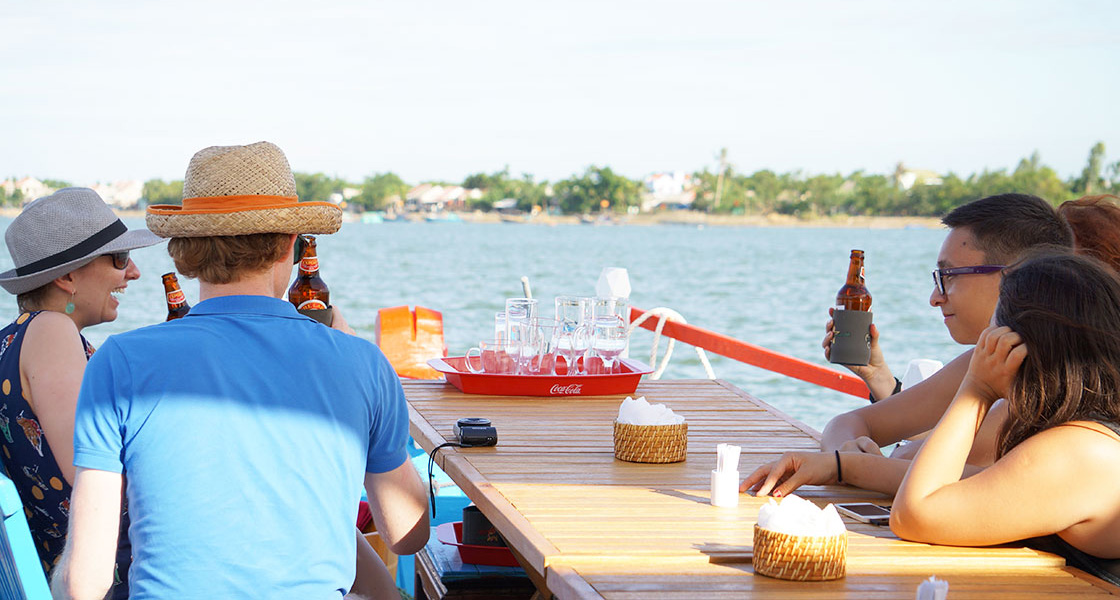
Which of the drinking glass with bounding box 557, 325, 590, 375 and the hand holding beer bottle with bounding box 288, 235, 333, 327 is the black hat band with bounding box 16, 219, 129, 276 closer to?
the hand holding beer bottle with bounding box 288, 235, 333, 327

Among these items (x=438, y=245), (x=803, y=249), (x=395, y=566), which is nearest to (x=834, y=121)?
(x=803, y=249)

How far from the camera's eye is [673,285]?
1572 inches

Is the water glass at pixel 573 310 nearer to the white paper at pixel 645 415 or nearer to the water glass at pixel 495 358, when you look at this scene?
the water glass at pixel 495 358

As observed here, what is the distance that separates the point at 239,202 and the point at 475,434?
962 millimetres

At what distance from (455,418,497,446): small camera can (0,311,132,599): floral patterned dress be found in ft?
2.52

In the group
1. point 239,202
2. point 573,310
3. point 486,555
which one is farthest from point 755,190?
point 239,202

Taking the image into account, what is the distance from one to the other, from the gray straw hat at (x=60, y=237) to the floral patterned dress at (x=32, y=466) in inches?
5.2

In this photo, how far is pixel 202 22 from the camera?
4897cm

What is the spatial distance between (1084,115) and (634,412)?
222ft

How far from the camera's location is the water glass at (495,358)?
3391mm

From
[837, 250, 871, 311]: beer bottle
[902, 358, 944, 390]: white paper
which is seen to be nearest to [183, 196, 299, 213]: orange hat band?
[837, 250, 871, 311]: beer bottle

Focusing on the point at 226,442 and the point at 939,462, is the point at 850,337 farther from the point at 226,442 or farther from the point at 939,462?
the point at 226,442

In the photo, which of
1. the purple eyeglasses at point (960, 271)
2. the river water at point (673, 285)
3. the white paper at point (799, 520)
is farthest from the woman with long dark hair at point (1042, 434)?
the river water at point (673, 285)

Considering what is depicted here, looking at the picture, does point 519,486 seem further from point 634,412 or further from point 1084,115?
point 1084,115
